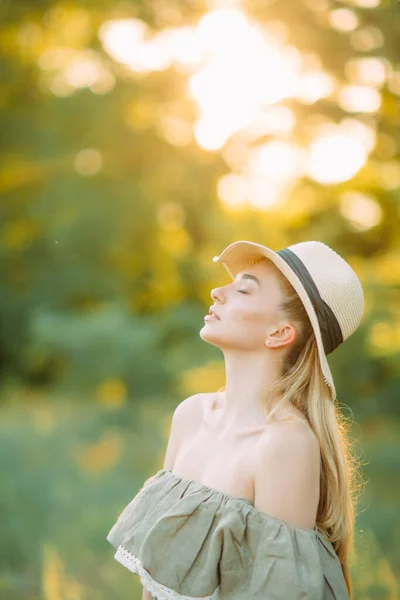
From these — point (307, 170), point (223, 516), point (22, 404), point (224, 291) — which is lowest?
point (22, 404)

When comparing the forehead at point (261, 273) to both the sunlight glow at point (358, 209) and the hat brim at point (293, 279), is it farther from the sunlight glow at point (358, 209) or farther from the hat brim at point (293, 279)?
the sunlight glow at point (358, 209)

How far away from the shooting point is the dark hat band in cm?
162

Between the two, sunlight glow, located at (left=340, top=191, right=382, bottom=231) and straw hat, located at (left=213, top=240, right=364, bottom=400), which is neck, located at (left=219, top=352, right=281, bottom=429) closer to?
straw hat, located at (left=213, top=240, right=364, bottom=400)

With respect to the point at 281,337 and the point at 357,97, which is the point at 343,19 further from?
the point at 281,337

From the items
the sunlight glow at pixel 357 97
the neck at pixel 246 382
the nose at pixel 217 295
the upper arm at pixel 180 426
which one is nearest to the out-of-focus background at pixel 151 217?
the sunlight glow at pixel 357 97

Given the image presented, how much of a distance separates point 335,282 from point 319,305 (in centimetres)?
7

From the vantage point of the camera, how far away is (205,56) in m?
7.10

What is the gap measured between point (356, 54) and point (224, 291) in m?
3.76

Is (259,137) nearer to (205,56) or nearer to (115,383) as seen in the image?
(205,56)

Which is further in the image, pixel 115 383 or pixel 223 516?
pixel 115 383

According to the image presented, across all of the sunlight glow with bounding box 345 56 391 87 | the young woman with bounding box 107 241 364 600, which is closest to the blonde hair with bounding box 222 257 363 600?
the young woman with bounding box 107 241 364 600

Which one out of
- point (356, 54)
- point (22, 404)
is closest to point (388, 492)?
point (356, 54)

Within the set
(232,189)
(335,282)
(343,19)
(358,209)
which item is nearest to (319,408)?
(335,282)

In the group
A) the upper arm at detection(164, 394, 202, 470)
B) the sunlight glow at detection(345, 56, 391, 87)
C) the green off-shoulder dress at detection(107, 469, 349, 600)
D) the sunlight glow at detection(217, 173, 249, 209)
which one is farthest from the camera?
the sunlight glow at detection(217, 173, 249, 209)
